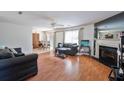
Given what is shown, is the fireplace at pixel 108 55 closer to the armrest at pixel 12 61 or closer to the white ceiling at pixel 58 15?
the white ceiling at pixel 58 15

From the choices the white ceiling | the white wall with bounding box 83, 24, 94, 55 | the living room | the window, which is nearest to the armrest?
the living room

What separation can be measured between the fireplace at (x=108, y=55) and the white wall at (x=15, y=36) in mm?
5195

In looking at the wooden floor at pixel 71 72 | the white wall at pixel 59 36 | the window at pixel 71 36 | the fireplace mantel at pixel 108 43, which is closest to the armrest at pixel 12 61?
the wooden floor at pixel 71 72

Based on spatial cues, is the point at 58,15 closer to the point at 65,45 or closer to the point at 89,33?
the point at 89,33

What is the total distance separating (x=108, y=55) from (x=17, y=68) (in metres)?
3.98

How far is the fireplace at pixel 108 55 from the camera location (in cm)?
478

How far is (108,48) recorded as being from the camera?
525 centimetres

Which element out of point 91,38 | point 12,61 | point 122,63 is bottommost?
point 122,63

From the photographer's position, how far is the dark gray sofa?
2824 millimetres

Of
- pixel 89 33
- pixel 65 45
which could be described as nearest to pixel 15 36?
pixel 65 45

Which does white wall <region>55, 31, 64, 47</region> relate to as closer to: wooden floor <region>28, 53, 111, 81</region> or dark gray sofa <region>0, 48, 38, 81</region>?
wooden floor <region>28, 53, 111, 81</region>
